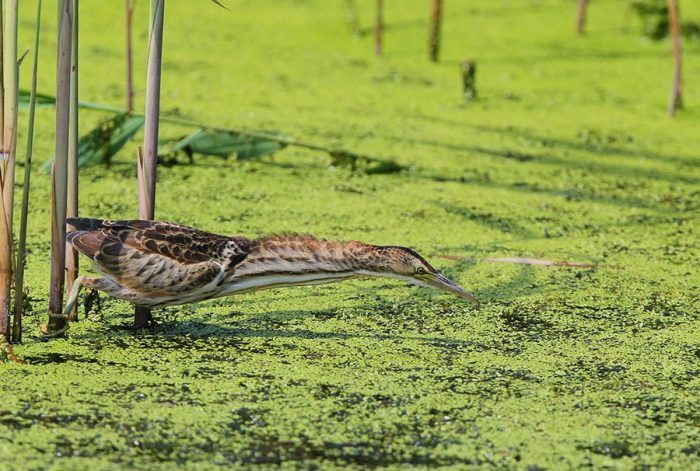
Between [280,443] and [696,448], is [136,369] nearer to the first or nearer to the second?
[280,443]

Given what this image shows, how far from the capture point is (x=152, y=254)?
10.7 feet

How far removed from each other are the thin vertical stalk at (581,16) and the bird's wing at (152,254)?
15.2 feet

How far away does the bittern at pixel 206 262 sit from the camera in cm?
325

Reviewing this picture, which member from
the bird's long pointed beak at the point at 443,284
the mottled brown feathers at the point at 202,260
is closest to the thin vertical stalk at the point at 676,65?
the bird's long pointed beak at the point at 443,284

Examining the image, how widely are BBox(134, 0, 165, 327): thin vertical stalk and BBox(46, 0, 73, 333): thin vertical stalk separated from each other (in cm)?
21

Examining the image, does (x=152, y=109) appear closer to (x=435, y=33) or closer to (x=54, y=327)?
(x=54, y=327)

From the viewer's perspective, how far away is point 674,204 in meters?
4.98

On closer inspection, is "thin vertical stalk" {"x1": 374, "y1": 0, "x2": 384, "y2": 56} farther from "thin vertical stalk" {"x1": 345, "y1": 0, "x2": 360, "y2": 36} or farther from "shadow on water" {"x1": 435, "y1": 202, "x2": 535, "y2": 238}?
"shadow on water" {"x1": 435, "y1": 202, "x2": 535, "y2": 238}

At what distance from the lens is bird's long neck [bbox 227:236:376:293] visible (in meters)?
3.36

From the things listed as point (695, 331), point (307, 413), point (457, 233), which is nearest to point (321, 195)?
point (457, 233)

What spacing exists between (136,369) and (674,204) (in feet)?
8.77

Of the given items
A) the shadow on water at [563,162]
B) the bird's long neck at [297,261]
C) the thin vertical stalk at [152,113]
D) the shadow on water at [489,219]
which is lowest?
the shadow on water at [489,219]

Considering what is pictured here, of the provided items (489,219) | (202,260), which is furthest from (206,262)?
(489,219)

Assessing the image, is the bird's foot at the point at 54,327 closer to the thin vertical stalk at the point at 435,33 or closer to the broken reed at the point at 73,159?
the broken reed at the point at 73,159
